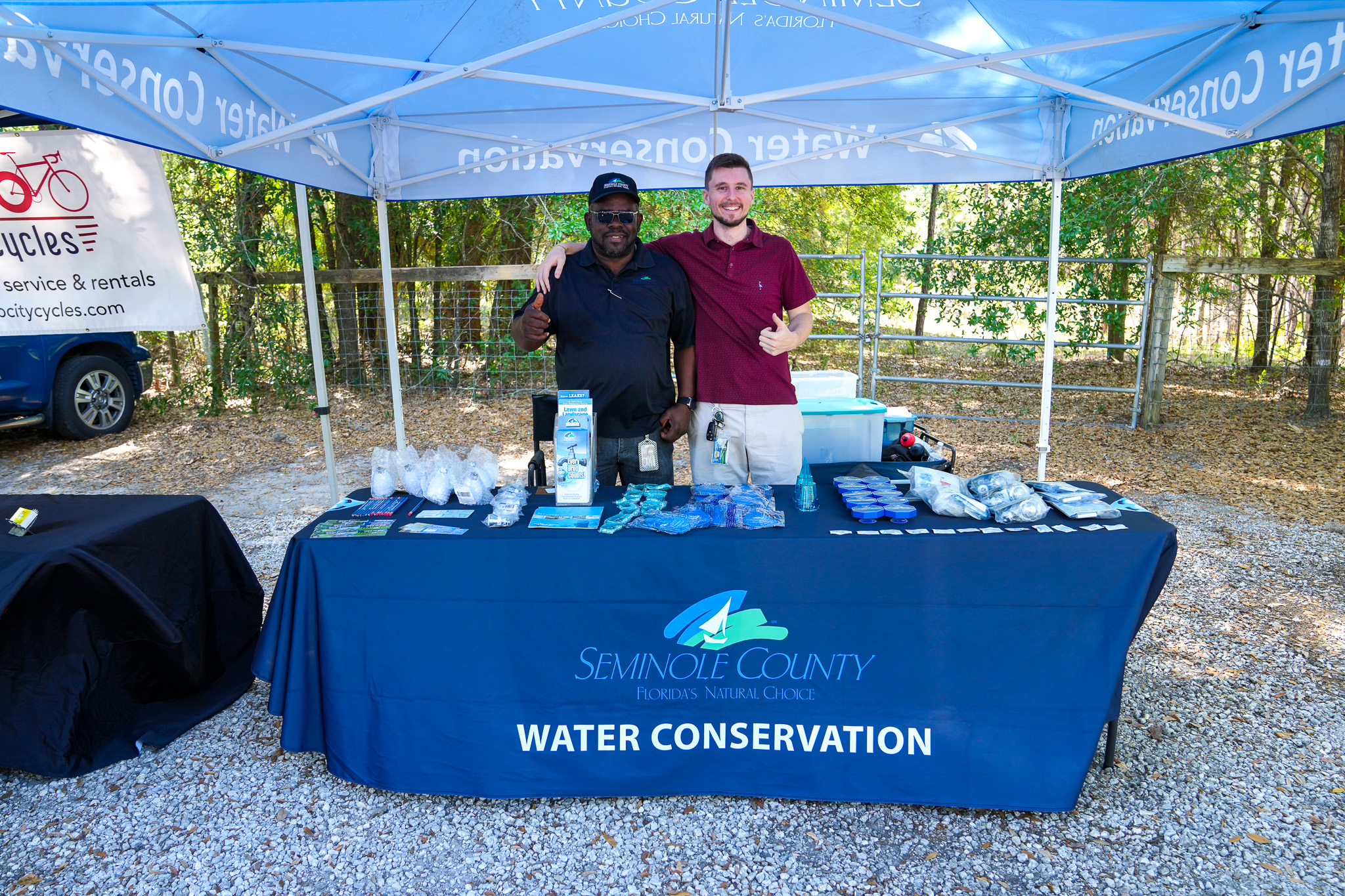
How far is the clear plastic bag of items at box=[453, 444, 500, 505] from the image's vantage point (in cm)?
275

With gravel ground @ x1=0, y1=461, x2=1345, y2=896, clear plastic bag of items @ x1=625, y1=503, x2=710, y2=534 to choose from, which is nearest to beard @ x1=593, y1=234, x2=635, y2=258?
clear plastic bag of items @ x1=625, y1=503, x2=710, y2=534

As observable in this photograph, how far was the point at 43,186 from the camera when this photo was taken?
149 inches

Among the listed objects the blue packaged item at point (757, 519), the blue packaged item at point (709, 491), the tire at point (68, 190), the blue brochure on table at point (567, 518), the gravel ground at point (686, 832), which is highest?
the tire at point (68, 190)

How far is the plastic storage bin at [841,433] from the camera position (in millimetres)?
3812

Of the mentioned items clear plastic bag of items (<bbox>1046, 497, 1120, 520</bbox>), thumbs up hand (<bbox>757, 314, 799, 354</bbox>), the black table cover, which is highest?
thumbs up hand (<bbox>757, 314, 799, 354</bbox>)

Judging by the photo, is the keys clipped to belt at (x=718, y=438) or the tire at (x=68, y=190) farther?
the tire at (x=68, y=190)

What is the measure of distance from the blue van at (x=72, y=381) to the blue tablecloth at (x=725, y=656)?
549 centimetres

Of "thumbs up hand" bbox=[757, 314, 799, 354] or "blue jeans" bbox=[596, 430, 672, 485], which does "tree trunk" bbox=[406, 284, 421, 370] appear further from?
"thumbs up hand" bbox=[757, 314, 799, 354]

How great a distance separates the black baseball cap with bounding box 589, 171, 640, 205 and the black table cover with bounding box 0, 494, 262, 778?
1.90m

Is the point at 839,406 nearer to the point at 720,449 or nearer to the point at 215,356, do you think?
the point at 720,449

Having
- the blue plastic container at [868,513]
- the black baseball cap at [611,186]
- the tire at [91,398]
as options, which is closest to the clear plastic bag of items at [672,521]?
the blue plastic container at [868,513]

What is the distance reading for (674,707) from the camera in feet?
8.19

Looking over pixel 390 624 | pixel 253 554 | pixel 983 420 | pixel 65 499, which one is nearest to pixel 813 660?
pixel 390 624

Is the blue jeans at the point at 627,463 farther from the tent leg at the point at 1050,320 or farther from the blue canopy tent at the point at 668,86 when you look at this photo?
the tent leg at the point at 1050,320
